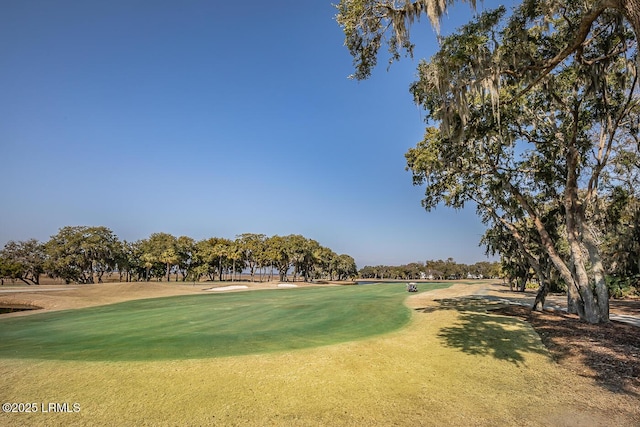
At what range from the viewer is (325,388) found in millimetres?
5406

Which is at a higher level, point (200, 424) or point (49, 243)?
point (49, 243)

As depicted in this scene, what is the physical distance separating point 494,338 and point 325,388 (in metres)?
6.32

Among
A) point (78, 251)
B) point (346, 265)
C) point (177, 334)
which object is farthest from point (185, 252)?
point (177, 334)

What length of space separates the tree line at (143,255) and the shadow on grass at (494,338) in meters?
55.7

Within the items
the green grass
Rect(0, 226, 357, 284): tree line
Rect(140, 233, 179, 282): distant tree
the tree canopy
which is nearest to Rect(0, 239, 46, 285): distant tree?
Rect(0, 226, 357, 284): tree line

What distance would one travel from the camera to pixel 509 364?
6.79 metres

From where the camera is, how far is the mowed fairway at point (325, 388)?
4.32 meters

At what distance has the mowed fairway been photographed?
432 cm

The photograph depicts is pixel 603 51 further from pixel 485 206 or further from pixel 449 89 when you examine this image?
pixel 485 206

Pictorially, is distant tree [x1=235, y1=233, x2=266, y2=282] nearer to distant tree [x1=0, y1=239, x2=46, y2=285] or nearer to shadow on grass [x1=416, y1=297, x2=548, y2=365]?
distant tree [x1=0, y1=239, x2=46, y2=285]

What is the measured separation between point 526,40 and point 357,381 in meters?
10.1

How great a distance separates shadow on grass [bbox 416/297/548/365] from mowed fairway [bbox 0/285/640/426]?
9 centimetres

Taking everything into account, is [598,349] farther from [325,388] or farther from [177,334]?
[177,334]

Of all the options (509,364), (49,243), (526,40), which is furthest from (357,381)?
(49,243)
